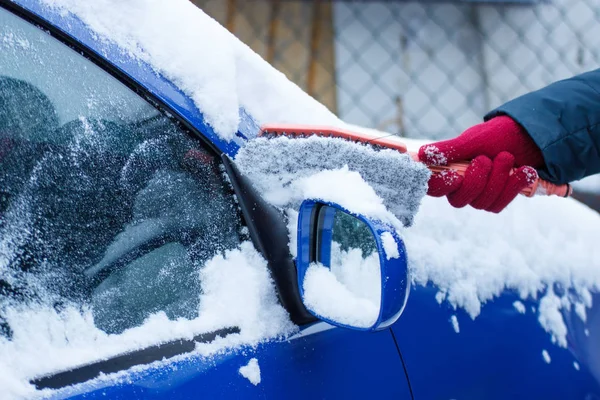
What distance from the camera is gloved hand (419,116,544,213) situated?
1.42 metres

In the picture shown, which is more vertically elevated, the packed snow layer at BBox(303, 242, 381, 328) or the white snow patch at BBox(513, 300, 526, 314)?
the packed snow layer at BBox(303, 242, 381, 328)

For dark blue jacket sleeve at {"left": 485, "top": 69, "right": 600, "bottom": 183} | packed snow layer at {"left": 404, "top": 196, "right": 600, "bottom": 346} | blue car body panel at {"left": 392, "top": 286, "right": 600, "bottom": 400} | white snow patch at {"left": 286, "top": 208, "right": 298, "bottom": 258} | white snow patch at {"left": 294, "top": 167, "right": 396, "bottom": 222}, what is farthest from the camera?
dark blue jacket sleeve at {"left": 485, "top": 69, "right": 600, "bottom": 183}

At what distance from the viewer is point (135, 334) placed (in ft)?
3.40

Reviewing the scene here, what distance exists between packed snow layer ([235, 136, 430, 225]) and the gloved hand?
252 millimetres

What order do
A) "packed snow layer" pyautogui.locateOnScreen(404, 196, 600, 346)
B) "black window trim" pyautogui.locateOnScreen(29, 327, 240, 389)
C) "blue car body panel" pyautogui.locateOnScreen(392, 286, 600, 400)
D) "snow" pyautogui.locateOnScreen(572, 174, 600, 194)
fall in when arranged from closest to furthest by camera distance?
"black window trim" pyautogui.locateOnScreen(29, 327, 240, 389) → "blue car body panel" pyautogui.locateOnScreen(392, 286, 600, 400) → "packed snow layer" pyautogui.locateOnScreen(404, 196, 600, 346) → "snow" pyautogui.locateOnScreen(572, 174, 600, 194)

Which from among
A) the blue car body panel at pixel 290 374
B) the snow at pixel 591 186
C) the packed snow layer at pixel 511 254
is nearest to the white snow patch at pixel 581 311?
the packed snow layer at pixel 511 254

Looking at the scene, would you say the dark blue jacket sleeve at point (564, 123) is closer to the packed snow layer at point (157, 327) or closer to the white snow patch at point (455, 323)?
the white snow patch at point (455, 323)

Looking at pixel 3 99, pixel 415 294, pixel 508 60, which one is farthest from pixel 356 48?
pixel 3 99

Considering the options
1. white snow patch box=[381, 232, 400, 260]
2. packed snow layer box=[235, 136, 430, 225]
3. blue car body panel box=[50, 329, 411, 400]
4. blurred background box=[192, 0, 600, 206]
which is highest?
blurred background box=[192, 0, 600, 206]

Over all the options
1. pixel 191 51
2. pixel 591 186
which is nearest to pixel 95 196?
pixel 191 51

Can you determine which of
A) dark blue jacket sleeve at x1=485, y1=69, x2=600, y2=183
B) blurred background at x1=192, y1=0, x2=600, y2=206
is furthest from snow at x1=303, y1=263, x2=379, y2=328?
blurred background at x1=192, y1=0, x2=600, y2=206

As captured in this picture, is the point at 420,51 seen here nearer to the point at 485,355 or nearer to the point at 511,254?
the point at 511,254

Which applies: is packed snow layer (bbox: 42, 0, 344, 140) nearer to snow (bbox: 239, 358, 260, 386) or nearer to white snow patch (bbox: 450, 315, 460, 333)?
snow (bbox: 239, 358, 260, 386)

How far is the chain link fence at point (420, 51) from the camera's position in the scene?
19.1 feet
